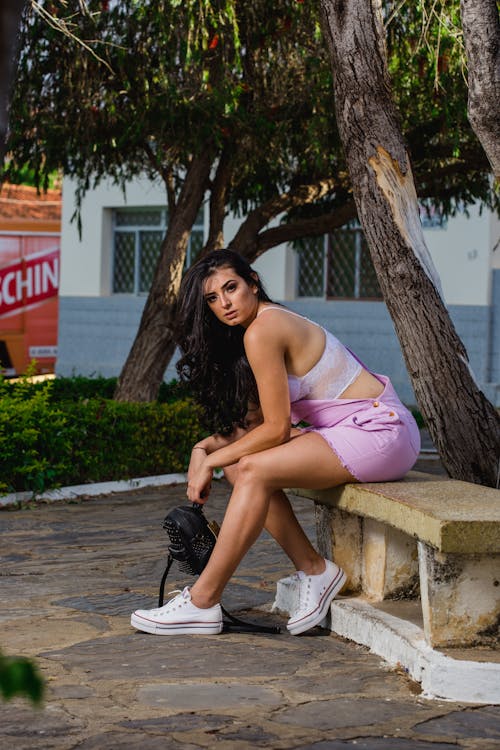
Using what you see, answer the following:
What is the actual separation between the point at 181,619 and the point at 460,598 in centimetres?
118

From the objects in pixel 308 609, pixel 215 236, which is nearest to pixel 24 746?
pixel 308 609

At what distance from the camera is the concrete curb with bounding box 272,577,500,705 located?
345 cm

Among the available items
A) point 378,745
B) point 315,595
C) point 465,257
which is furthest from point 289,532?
point 465,257

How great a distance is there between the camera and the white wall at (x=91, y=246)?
20031 mm

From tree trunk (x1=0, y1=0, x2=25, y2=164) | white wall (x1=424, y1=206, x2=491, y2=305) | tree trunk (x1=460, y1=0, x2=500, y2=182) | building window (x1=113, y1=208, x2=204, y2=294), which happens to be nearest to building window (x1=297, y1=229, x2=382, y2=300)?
white wall (x1=424, y1=206, x2=491, y2=305)

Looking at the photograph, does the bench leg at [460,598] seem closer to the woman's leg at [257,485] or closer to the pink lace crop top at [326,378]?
the woman's leg at [257,485]

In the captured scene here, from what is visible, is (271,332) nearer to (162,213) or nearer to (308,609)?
(308,609)

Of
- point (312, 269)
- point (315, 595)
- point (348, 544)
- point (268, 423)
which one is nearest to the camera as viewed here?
point (268, 423)

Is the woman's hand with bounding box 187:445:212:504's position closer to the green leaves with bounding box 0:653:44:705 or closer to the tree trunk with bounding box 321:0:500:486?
the tree trunk with bounding box 321:0:500:486

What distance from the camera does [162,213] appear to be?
1978cm

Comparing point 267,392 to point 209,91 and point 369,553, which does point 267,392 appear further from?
point 209,91

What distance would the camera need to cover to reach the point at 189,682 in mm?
3676

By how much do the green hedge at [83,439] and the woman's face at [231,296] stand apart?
12.3 feet

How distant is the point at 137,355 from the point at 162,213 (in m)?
9.71
